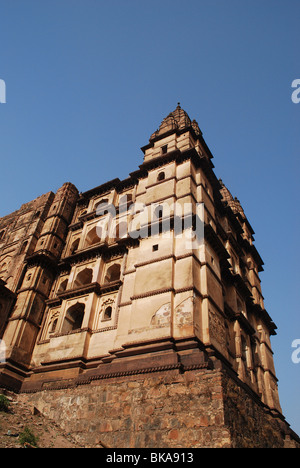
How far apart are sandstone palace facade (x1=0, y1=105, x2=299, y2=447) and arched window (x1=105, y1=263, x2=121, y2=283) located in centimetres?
14

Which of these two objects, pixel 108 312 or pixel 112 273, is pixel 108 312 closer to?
pixel 108 312

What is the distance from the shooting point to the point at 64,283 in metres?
22.4

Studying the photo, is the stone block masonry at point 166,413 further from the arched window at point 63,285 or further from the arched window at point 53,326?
the arched window at point 63,285

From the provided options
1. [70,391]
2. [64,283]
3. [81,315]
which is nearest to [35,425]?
[70,391]

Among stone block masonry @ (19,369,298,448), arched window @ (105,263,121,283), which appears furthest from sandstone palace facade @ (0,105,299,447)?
arched window @ (105,263,121,283)

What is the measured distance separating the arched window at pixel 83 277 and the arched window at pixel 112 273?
1.37 meters

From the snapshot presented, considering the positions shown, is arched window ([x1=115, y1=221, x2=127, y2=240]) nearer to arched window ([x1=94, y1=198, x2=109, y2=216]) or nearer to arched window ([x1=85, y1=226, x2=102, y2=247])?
arched window ([x1=85, y1=226, x2=102, y2=247])

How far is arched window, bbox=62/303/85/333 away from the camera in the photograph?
1913 centimetres

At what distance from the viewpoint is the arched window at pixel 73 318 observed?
1913cm

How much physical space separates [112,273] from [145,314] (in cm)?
625

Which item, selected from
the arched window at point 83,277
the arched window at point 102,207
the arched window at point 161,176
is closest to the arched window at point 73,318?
the arched window at point 83,277

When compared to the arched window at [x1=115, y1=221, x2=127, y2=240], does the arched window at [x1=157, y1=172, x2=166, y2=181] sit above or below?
above

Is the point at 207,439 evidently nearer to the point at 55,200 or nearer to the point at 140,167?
the point at 140,167
